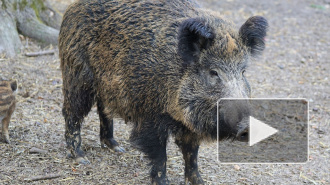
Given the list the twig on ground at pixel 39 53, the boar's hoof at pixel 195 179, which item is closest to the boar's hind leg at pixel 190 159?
the boar's hoof at pixel 195 179

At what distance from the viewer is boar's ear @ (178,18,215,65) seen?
162 inches

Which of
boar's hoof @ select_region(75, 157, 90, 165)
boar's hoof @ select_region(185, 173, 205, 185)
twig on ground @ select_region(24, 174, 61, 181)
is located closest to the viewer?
twig on ground @ select_region(24, 174, 61, 181)

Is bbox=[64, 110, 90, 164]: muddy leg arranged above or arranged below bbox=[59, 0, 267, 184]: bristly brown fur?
below

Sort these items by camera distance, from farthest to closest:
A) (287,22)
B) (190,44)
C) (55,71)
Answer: (287,22)
(55,71)
(190,44)

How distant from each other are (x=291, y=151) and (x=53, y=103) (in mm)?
3586

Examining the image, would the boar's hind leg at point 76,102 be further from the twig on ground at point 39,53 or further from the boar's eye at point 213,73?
the twig on ground at point 39,53

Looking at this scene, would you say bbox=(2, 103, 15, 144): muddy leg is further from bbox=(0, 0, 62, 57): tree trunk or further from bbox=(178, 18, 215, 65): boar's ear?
bbox=(178, 18, 215, 65): boar's ear

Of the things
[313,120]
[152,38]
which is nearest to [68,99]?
[152,38]

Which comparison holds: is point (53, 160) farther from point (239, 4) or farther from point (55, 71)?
point (239, 4)

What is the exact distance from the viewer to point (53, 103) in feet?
22.8

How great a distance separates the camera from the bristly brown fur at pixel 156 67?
13.8 ft

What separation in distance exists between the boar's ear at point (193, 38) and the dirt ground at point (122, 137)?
4.37 feet
